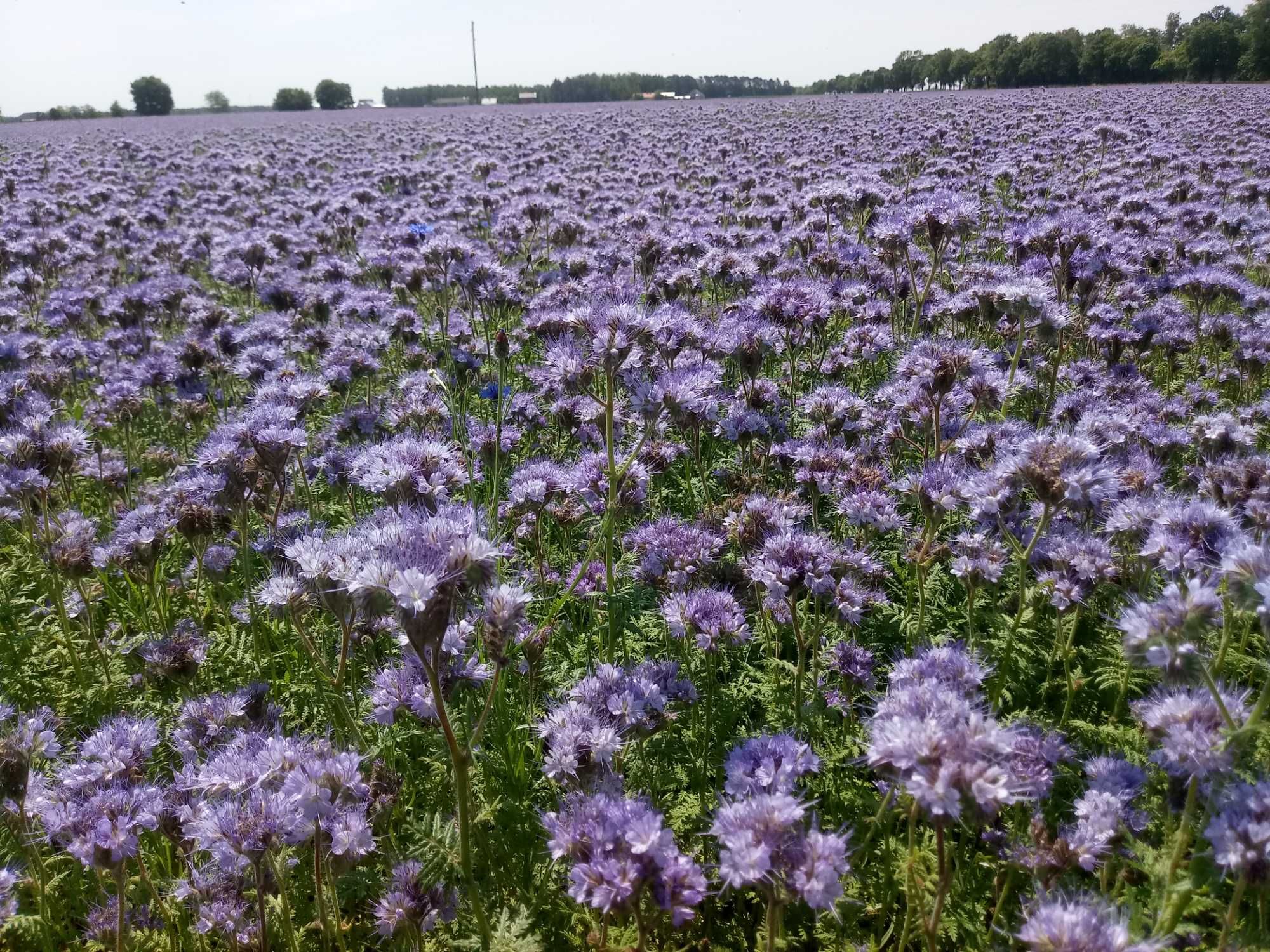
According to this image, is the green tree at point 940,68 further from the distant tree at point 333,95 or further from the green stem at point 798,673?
the green stem at point 798,673

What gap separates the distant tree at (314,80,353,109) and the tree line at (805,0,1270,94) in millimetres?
53967

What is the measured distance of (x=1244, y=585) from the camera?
2260 millimetres

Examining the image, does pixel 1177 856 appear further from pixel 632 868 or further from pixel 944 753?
pixel 632 868

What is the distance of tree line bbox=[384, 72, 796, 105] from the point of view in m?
80.8

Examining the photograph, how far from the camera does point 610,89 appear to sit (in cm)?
8225

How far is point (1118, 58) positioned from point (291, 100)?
68.6 meters

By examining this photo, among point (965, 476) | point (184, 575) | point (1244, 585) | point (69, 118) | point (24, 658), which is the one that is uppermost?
point (69, 118)

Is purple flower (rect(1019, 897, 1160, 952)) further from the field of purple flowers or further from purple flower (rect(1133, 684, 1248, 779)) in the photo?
purple flower (rect(1133, 684, 1248, 779))

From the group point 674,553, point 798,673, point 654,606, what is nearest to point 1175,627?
point 798,673

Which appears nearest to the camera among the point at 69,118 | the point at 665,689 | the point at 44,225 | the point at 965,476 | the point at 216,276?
the point at 665,689

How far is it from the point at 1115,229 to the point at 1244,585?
9023 millimetres

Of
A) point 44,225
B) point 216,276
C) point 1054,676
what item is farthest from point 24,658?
point 44,225

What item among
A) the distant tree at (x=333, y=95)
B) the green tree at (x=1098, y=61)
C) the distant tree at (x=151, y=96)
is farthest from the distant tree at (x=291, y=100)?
the green tree at (x=1098, y=61)

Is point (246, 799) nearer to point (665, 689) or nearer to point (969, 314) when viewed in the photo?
point (665, 689)
